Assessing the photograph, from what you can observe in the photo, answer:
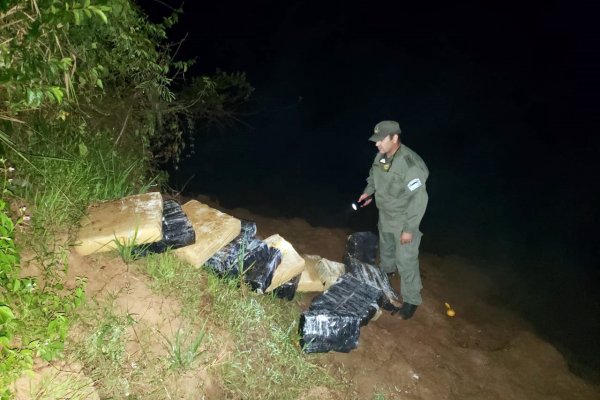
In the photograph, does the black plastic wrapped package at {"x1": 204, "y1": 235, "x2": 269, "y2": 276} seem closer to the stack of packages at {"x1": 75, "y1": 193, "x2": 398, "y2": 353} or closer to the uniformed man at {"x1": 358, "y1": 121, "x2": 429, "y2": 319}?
the stack of packages at {"x1": 75, "y1": 193, "x2": 398, "y2": 353}

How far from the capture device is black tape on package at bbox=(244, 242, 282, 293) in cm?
336

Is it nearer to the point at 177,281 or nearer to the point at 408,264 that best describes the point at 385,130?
the point at 408,264

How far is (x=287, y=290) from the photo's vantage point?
3.72 meters

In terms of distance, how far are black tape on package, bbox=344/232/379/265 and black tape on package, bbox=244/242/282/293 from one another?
5.05ft

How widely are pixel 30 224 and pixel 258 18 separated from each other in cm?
2341

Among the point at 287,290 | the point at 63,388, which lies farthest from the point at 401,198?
the point at 63,388

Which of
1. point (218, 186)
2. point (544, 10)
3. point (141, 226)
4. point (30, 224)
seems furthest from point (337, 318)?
point (544, 10)

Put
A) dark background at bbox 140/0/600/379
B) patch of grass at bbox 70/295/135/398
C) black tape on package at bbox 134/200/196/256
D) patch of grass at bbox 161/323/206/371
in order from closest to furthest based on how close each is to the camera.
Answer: patch of grass at bbox 70/295/135/398
patch of grass at bbox 161/323/206/371
black tape on package at bbox 134/200/196/256
dark background at bbox 140/0/600/379

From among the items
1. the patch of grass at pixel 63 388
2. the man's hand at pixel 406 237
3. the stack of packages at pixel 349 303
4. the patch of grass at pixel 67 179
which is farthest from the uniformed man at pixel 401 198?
the patch of grass at pixel 63 388

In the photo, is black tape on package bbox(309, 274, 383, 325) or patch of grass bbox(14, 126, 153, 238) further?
black tape on package bbox(309, 274, 383, 325)

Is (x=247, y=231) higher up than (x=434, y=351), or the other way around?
(x=247, y=231)

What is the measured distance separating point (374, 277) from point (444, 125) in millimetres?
13329

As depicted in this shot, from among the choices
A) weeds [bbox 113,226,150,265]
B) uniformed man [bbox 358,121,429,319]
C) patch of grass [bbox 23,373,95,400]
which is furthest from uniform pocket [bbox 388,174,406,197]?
patch of grass [bbox 23,373,95,400]

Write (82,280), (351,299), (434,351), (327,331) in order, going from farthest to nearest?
1. (434,351)
2. (351,299)
3. (327,331)
4. (82,280)
